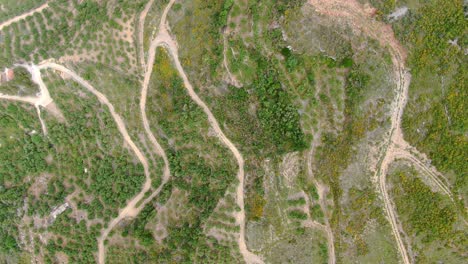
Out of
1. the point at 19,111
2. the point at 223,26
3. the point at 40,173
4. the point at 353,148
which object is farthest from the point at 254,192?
the point at 19,111

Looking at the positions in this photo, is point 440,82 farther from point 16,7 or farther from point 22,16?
point 16,7

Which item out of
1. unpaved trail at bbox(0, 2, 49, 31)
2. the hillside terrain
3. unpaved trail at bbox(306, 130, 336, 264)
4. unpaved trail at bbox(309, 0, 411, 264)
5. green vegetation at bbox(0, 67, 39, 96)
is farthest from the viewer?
green vegetation at bbox(0, 67, 39, 96)

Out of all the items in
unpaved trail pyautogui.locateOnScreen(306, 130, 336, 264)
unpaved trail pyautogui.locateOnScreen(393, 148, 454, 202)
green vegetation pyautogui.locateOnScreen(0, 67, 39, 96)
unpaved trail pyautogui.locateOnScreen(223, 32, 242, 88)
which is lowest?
unpaved trail pyautogui.locateOnScreen(306, 130, 336, 264)

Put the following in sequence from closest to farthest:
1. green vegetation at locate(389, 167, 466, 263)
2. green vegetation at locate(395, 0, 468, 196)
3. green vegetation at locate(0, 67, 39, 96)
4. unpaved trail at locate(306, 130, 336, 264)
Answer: green vegetation at locate(395, 0, 468, 196)
green vegetation at locate(389, 167, 466, 263)
unpaved trail at locate(306, 130, 336, 264)
green vegetation at locate(0, 67, 39, 96)

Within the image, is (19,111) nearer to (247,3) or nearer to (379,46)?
(247,3)

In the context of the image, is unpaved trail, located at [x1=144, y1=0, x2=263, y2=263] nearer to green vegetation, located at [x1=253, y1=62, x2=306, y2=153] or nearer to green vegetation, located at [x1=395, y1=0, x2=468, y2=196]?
green vegetation, located at [x1=253, y1=62, x2=306, y2=153]

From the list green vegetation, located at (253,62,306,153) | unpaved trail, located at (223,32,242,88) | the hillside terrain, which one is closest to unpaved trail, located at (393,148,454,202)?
the hillside terrain
